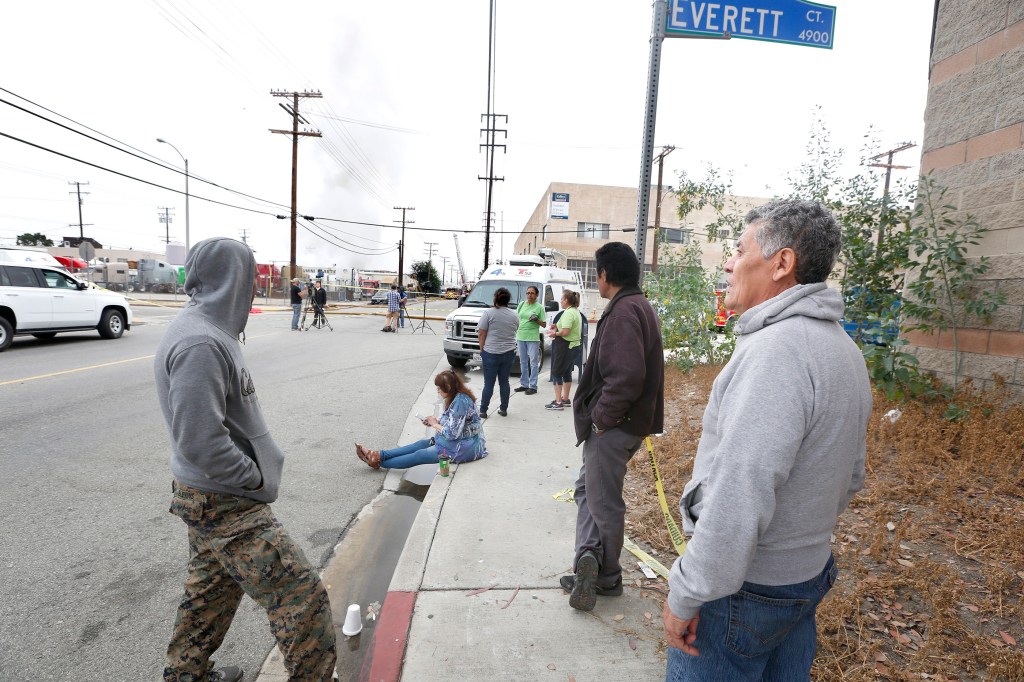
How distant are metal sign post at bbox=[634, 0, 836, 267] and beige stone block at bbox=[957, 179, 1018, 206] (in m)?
2.14

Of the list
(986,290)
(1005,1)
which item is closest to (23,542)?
(986,290)

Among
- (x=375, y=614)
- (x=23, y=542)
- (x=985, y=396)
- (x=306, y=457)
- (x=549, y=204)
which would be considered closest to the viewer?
(x=375, y=614)

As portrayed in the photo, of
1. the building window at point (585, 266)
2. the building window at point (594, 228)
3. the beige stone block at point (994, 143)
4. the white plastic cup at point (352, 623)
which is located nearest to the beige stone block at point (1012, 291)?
the beige stone block at point (994, 143)

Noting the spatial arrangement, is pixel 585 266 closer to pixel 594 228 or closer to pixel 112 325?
pixel 594 228

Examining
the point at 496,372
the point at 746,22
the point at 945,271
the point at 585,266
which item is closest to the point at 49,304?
the point at 496,372

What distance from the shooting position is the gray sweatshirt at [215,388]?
191cm

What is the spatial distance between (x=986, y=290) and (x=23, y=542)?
7.66 m

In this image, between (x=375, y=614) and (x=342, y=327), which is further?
(x=342, y=327)

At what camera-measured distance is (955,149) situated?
493cm

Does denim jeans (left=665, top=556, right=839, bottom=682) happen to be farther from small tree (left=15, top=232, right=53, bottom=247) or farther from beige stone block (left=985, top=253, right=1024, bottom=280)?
small tree (left=15, top=232, right=53, bottom=247)

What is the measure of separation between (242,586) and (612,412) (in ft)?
6.01

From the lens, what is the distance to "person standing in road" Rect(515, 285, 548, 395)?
8945 millimetres

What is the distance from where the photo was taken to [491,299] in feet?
40.1

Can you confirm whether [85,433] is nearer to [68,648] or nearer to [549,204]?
[68,648]
